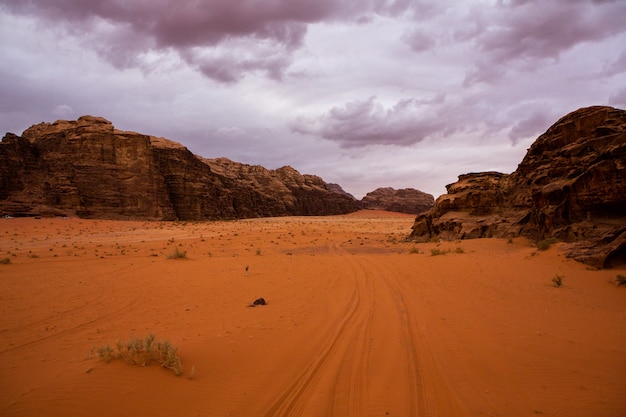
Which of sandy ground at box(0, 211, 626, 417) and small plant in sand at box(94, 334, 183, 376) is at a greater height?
small plant in sand at box(94, 334, 183, 376)

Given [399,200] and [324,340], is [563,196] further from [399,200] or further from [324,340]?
[399,200]

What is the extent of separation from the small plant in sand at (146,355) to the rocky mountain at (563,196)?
10382 mm

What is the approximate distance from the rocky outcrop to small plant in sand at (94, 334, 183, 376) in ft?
352

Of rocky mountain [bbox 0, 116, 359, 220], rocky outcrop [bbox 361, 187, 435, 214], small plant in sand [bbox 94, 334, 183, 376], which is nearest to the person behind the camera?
small plant in sand [bbox 94, 334, 183, 376]

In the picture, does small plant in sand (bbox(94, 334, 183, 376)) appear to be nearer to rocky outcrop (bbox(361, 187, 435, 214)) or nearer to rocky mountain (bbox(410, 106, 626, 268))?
rocky mountain (bbox(410, 106, 626, 268))

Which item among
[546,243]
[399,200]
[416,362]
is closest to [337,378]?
[416,362]

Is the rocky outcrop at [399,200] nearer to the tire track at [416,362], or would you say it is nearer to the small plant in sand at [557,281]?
the small plant in sand at [557,281]

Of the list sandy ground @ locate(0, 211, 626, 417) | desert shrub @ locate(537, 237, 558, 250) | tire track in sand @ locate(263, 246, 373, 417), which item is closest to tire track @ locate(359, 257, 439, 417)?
sandy ground @ locate(0, 211, 626, 417)

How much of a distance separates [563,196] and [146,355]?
13.9 metres

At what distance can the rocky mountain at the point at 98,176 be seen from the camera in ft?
128

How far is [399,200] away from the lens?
113 metres

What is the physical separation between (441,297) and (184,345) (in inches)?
228

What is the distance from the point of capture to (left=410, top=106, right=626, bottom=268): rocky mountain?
1017 centimetres

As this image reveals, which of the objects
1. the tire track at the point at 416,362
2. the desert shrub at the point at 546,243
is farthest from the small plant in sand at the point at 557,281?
the tire track at the point at 416,362
